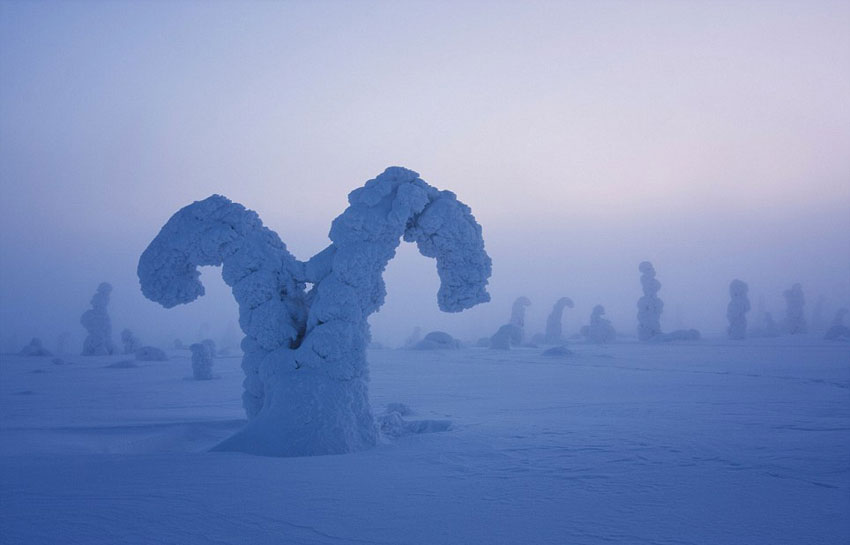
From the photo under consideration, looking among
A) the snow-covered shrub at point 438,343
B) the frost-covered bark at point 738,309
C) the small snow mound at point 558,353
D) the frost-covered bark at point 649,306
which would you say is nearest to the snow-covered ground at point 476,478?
the small snow mound at point 558,353

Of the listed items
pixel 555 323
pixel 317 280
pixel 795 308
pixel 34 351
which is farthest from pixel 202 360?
pixel 795 308

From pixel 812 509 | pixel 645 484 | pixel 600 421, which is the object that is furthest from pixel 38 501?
pixel 600 421

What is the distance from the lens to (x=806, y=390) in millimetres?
10211

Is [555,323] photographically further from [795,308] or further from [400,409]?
[400,409]

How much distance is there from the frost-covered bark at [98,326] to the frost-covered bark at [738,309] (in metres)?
37.7

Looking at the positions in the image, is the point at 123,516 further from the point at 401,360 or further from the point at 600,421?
the point at 401,360

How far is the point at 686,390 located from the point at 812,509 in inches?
304

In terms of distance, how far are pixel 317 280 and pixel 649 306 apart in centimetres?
3110

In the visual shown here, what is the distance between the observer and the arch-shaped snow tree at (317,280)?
6.37 m

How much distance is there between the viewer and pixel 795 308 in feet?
124

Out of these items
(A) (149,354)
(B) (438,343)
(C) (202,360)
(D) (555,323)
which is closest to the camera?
(C) (202,360)

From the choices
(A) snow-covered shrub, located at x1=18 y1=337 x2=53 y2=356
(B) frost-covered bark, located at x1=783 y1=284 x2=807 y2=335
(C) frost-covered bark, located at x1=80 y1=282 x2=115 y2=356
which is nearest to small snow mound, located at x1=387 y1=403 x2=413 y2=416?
(C) frost-covered bark, located at x1=80 y1=282 x2=115 y2=356

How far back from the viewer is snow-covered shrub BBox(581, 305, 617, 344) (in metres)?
35.3

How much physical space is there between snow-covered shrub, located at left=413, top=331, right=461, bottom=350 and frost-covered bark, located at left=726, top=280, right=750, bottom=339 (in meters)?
17.5
